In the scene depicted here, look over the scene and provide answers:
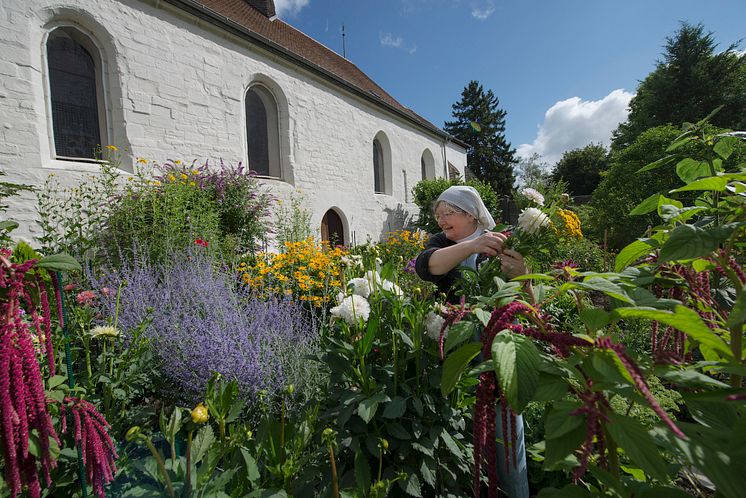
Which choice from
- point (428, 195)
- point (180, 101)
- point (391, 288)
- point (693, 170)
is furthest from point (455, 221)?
point (428, 195)

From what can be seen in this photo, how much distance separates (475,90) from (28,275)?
135 feet

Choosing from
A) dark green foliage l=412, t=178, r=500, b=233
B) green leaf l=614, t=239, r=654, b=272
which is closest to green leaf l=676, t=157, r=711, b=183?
green leaf l=614, t=239, r=654, b=272

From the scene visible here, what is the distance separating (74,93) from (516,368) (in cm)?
714

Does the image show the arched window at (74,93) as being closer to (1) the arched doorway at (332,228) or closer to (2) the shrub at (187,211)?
(2) the shrub at (187,211)

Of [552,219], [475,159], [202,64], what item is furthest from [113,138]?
[475,159]

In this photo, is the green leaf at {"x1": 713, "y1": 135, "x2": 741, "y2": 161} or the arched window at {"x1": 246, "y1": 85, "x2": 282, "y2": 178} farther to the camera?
the arched window at {"x1": 246, "y1": 85, "x2": 282, "y2": 178}

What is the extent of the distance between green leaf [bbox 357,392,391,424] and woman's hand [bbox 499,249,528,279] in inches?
24.6

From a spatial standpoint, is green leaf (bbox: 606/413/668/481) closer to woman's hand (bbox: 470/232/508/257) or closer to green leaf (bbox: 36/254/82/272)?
woman's hand (bbox: 470/232/508/257)

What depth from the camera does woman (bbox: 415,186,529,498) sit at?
4.48 feet

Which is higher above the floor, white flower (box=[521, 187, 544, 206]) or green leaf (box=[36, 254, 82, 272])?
white flower (box=[521, 187, 544, 206])

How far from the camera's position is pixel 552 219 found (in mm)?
957

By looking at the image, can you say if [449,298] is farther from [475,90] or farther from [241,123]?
[475,90]

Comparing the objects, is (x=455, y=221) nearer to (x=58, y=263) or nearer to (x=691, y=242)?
(x=691, y=242)

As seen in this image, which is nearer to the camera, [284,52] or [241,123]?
[241,123]
